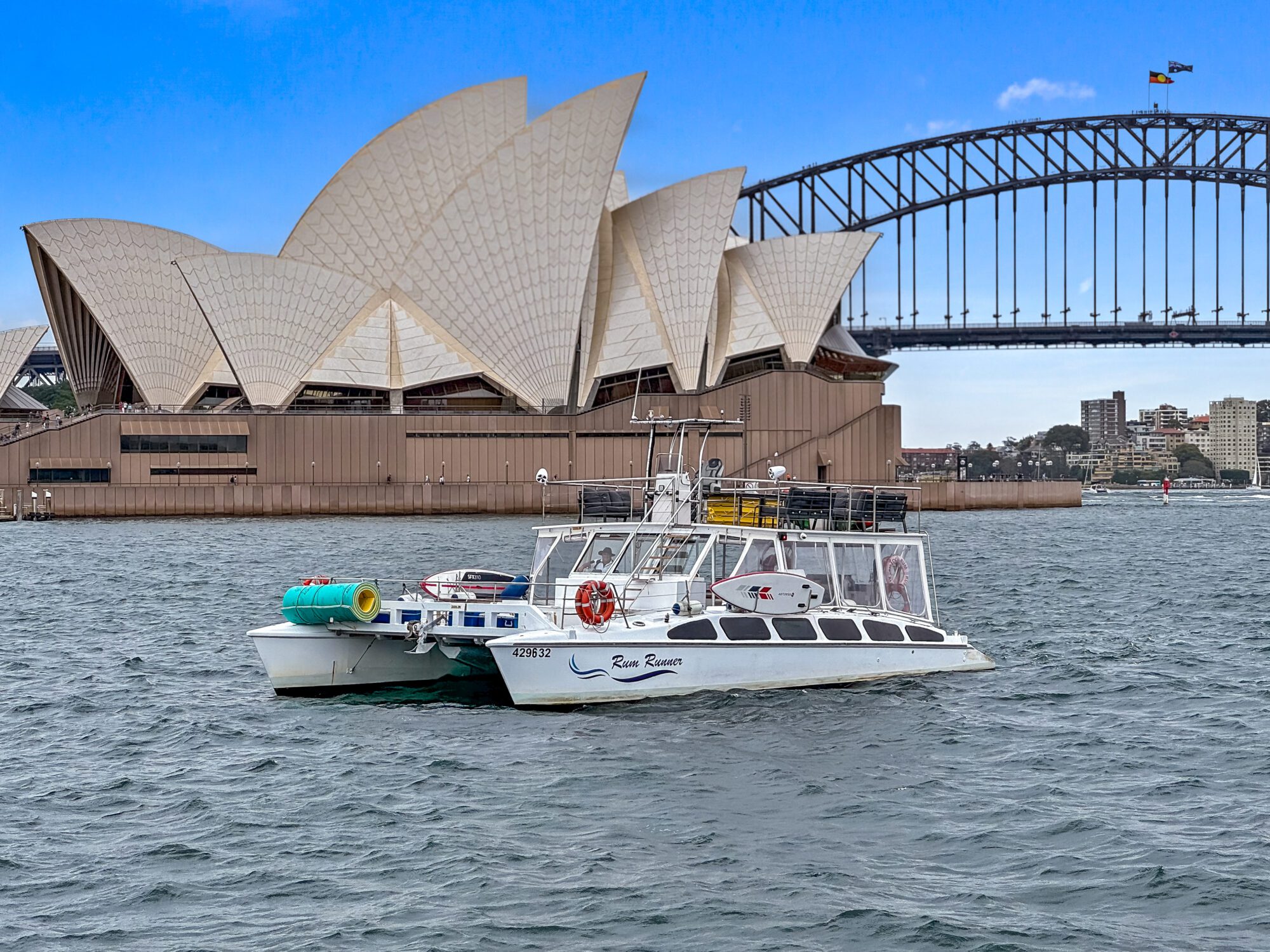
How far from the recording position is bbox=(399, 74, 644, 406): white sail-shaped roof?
247 ft

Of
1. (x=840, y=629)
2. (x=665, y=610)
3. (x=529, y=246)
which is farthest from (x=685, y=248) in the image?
(x=665, y=610)

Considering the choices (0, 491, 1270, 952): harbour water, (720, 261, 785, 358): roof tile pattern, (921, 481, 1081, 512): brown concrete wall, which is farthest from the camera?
(921, 481, 1081, 512): brown concrete wall

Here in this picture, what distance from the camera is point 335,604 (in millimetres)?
18562

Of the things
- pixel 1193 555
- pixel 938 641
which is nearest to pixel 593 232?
pixel 1193 555

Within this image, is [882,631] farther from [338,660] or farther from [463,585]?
[338,660]

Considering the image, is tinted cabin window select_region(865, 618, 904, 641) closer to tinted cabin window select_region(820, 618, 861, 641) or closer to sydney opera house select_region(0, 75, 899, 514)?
tinted cabin window select_region(820, 618, 861, 641)

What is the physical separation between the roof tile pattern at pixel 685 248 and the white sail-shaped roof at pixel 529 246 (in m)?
3.61

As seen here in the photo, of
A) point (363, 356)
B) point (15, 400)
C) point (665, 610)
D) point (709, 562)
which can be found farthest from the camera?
point (15, 400)

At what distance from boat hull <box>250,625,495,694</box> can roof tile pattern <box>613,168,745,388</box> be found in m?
60.3

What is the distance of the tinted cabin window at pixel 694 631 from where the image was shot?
1833cm

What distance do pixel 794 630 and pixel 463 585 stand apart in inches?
184

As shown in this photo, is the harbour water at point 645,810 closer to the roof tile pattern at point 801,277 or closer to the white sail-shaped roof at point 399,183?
the white sail-shaped roof at point 399,183

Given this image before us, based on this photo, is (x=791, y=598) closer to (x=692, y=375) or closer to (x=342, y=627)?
(x=342, y=627)

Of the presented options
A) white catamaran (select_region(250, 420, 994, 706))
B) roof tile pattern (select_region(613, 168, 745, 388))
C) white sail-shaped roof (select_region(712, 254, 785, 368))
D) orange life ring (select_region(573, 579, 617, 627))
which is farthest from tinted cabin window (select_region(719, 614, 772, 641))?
white sail-shaped roof (select_region(712, 254, 785, 368))
